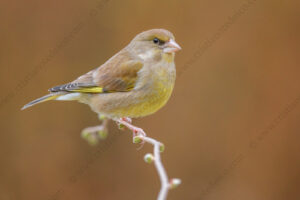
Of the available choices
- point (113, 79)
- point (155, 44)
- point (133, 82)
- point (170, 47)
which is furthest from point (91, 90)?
point (170, 47)

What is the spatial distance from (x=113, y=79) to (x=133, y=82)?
0.85 ft

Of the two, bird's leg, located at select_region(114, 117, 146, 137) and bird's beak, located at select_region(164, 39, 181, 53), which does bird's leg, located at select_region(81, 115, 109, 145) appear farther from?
bird's beak, located at select_region(164, 39, 181, 53)

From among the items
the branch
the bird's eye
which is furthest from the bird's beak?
the branch

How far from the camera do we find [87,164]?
6852 millimetres

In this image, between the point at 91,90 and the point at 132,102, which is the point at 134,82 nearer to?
the point at 132,102

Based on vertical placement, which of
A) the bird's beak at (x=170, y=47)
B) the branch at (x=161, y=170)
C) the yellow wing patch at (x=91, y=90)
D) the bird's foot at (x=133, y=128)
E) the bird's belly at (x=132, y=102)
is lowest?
the branch at (x=161, y=170)

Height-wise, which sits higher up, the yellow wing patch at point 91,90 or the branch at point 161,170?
the yellow wing patch at point 91,90

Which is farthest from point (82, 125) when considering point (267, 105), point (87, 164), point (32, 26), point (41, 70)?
point (267, 105)

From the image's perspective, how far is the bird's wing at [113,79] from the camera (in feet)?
15.2

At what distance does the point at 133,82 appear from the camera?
4.59m

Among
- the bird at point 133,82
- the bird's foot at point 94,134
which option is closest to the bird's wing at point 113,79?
the bird at point 133,82

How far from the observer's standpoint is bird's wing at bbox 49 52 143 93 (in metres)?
4.62

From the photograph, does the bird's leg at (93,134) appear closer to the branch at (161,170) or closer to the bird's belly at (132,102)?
the bird's belly at (132,102)

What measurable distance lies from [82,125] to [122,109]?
2.72m
